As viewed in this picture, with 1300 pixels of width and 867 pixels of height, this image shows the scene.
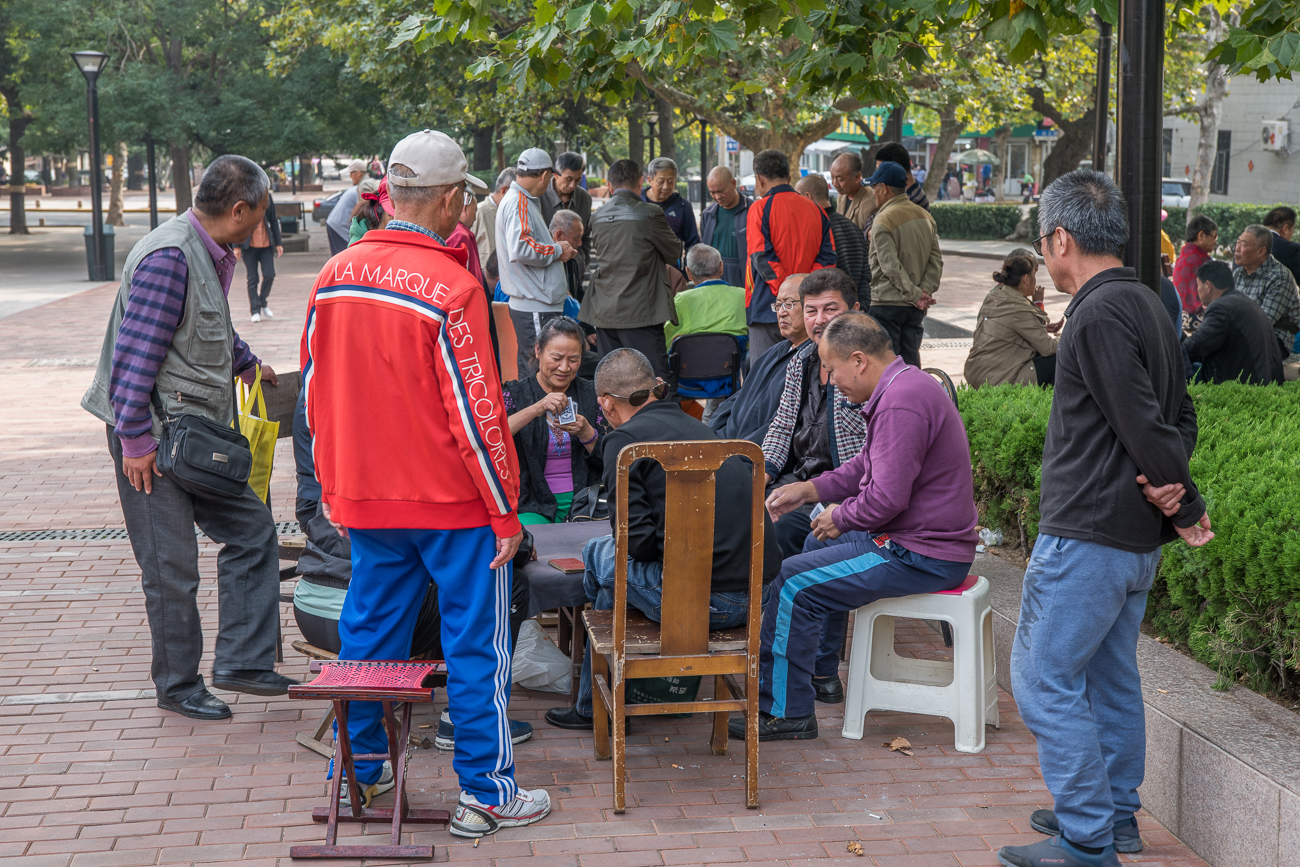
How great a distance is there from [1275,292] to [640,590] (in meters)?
6.78

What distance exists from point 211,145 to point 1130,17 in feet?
93.5

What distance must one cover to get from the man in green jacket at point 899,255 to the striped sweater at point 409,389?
556 cm

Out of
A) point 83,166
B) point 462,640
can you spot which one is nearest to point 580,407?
point 462,640

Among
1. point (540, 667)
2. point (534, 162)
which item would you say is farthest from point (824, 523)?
point (534, 162)

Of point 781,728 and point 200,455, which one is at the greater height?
point 200,455

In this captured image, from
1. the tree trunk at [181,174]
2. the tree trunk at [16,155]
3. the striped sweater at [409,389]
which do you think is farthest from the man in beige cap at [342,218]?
the tree trunk at [16,155]

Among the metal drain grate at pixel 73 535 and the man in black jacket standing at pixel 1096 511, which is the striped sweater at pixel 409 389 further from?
the metal drain grate at pixel 73 535

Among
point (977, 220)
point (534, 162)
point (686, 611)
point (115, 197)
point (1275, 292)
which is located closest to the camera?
point (686, 611)

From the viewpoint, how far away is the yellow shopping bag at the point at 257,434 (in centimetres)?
471

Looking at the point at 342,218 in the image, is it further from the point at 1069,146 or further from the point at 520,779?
the point at 1069,146

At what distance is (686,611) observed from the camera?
3752 millimetres

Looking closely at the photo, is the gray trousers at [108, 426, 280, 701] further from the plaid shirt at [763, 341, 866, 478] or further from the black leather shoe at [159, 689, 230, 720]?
the plaid shirt at [763, 341, 866, 478]

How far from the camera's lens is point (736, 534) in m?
3.86

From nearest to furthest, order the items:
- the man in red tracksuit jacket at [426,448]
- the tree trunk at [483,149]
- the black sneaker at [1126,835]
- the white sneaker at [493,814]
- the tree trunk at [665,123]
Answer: the man in red tracksuit jacket at [426,448] → the black sneaker at [1126,835] → the white sneaker at [493,814] → the tree trunk at [665,123] → the tree trunk at [483,149]
